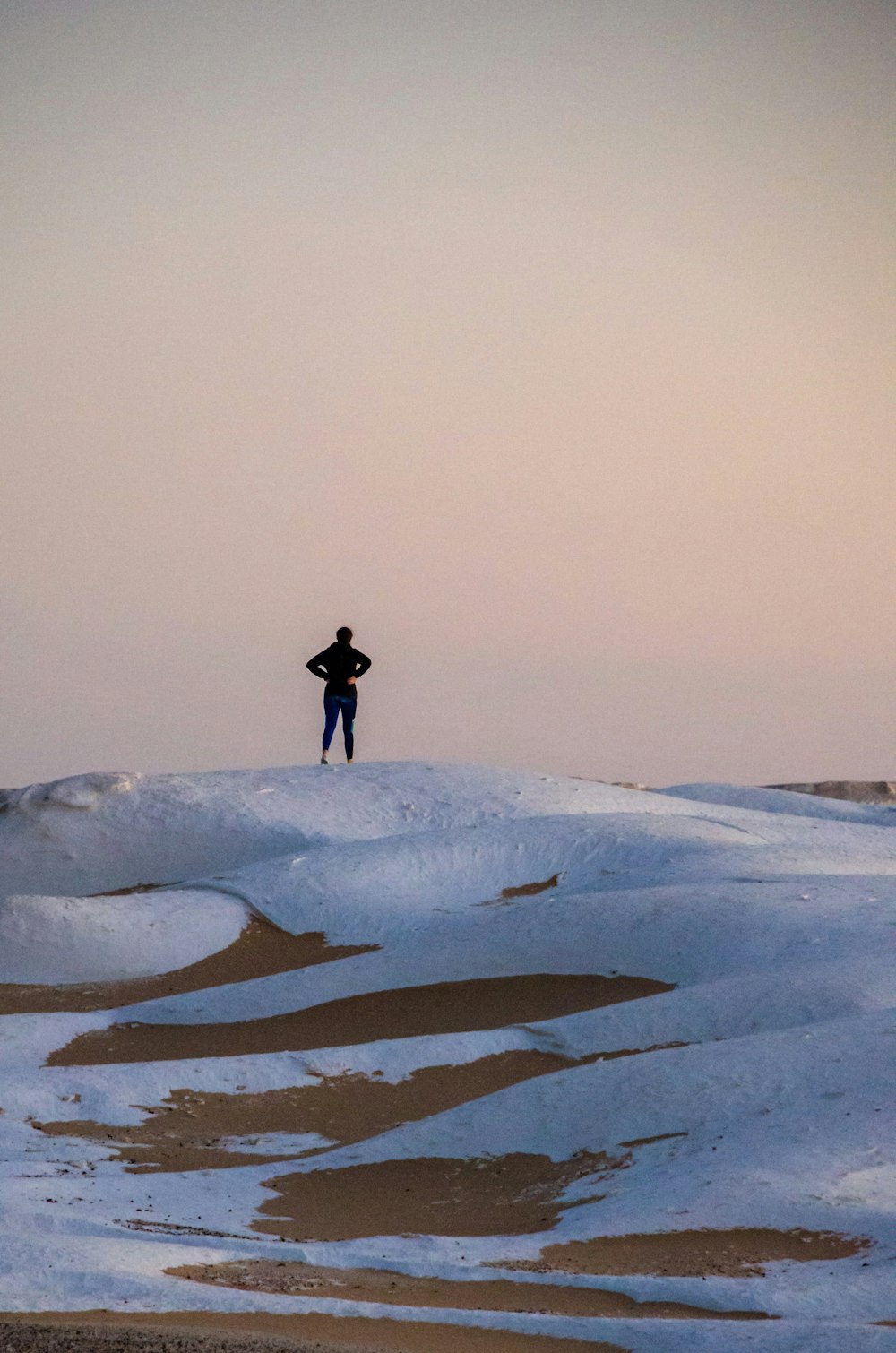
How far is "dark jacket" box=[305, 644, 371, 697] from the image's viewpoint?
755 inches

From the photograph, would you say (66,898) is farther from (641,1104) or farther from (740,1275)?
(740,1275)

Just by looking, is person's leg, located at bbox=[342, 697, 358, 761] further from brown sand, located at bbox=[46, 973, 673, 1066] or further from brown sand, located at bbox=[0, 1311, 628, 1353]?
brown sand, located at bbox=[0, 1311, 628, 1353]

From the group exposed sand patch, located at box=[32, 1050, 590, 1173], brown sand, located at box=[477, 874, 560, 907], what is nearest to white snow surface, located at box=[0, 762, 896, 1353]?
brown sand, located at box=[477, 874, 560, 907]

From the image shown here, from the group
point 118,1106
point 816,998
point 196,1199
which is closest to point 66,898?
point 118,1106

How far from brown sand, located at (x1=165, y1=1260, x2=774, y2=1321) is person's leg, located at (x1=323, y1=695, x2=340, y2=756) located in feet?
41.0

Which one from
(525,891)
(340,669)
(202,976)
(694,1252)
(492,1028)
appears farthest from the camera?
(340,669)

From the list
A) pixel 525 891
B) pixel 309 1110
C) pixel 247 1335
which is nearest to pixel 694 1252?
pixel 247 1335

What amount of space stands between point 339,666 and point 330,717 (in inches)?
34.5

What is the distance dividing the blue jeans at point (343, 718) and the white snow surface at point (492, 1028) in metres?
0.47

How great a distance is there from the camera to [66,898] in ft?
52.6

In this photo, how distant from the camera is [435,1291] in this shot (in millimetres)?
6840

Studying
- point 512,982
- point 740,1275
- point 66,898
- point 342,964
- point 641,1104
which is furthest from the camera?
point 66,898

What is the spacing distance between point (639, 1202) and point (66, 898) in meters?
9.64

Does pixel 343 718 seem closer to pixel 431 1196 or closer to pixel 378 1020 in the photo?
pixel 378 1020
